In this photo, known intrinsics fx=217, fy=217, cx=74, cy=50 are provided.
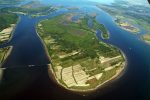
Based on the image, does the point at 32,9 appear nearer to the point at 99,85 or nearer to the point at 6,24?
the point at 6,24

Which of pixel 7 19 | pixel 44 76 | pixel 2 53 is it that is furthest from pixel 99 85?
pixel 7 19

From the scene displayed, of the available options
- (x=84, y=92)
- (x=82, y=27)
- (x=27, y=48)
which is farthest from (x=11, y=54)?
(x=82, y=27)

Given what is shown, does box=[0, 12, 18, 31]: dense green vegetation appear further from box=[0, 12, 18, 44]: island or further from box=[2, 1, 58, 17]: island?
box=[2, 1, 58, 17]: island

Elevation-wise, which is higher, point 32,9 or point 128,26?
point 32,9

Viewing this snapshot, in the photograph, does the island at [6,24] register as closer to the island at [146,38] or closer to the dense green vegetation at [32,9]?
the dense green vegetation at [32,9]

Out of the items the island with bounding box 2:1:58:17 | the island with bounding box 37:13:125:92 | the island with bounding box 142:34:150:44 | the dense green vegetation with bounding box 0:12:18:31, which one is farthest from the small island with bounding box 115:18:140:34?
the dense green vegetation with bounding box 0:12:18:31

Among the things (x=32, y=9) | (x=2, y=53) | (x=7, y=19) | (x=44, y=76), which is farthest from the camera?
(x=32, y=9)
